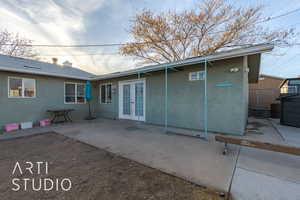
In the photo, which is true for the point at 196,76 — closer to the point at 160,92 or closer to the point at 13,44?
the point at 160,92

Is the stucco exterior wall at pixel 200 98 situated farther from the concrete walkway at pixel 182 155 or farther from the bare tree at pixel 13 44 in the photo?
the bare tree at pixel 13 44

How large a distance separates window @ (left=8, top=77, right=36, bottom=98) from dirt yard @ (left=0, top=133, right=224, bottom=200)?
402 cm

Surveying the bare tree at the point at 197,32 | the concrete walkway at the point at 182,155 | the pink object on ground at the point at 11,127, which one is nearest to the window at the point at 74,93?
the pink object on ground at the point at 11,127

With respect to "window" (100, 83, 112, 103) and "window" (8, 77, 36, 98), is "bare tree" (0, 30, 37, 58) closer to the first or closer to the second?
"window" (8, 77, 36, 98)

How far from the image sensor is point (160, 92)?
20.9 ft

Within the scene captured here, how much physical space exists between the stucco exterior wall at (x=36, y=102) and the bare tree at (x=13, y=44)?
901 cm

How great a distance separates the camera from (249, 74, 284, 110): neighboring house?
11305 mm

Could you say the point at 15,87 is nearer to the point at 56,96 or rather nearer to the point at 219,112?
the point at 56,96

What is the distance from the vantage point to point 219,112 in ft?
15.9

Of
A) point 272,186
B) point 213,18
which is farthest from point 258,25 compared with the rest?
point 272,186

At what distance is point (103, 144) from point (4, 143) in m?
A: 3.15

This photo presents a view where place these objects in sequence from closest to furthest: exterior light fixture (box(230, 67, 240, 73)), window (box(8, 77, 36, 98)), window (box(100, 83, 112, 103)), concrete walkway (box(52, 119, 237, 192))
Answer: concrete walkway (box(52, 119, 237, 192)) < exterior light fixture (box(230, 67, 240, 73)) < window (box(8, 77, 36, 98)) < window (box(100, 83, 112, 103))

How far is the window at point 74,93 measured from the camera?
791cm

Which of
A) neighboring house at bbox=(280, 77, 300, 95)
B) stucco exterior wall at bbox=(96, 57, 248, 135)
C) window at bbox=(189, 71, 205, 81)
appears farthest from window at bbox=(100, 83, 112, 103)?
neighboring house at bbox=(280, 77, 300, 95)
